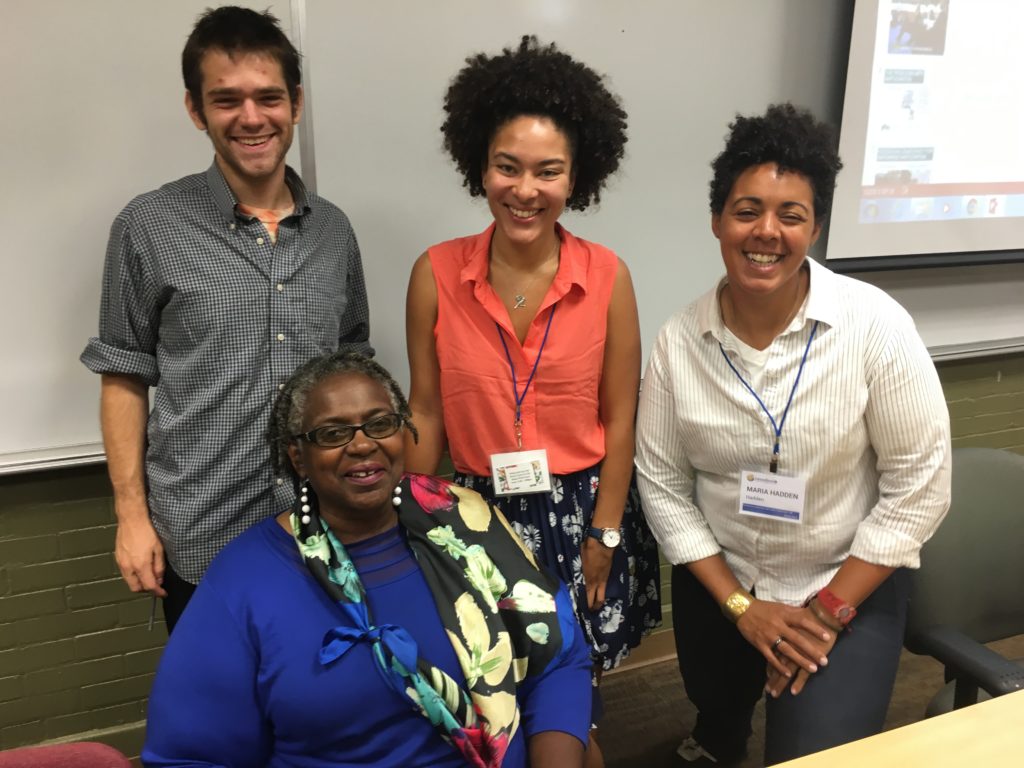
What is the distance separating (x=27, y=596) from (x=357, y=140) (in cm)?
156

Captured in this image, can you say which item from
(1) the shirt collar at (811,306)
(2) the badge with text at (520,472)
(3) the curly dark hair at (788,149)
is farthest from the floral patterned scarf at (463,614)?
(3) the curly dark hair at (788,149)

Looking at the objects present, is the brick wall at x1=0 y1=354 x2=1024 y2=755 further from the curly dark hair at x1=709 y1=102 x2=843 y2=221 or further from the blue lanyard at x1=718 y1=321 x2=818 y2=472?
the curly dark hair at x1=709 y1=102 x2=843 y2=221

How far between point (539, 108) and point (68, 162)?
1167 millimetres

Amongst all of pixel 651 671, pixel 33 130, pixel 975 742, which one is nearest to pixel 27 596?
pixel 33 130

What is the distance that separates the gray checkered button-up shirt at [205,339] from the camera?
1563mm

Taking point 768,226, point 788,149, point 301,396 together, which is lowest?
point 301,396

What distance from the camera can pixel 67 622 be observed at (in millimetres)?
2223

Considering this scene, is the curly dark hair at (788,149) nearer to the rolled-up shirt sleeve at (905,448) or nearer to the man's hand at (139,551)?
the rolled-up shirt sleeve at (905,448)

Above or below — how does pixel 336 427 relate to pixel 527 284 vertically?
below

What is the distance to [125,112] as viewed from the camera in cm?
193

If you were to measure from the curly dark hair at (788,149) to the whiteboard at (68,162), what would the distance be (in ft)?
3.94

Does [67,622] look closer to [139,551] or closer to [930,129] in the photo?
[139,551]

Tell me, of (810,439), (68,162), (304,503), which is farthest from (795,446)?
(68,162)

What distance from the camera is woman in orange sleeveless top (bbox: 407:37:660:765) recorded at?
1636 mm
